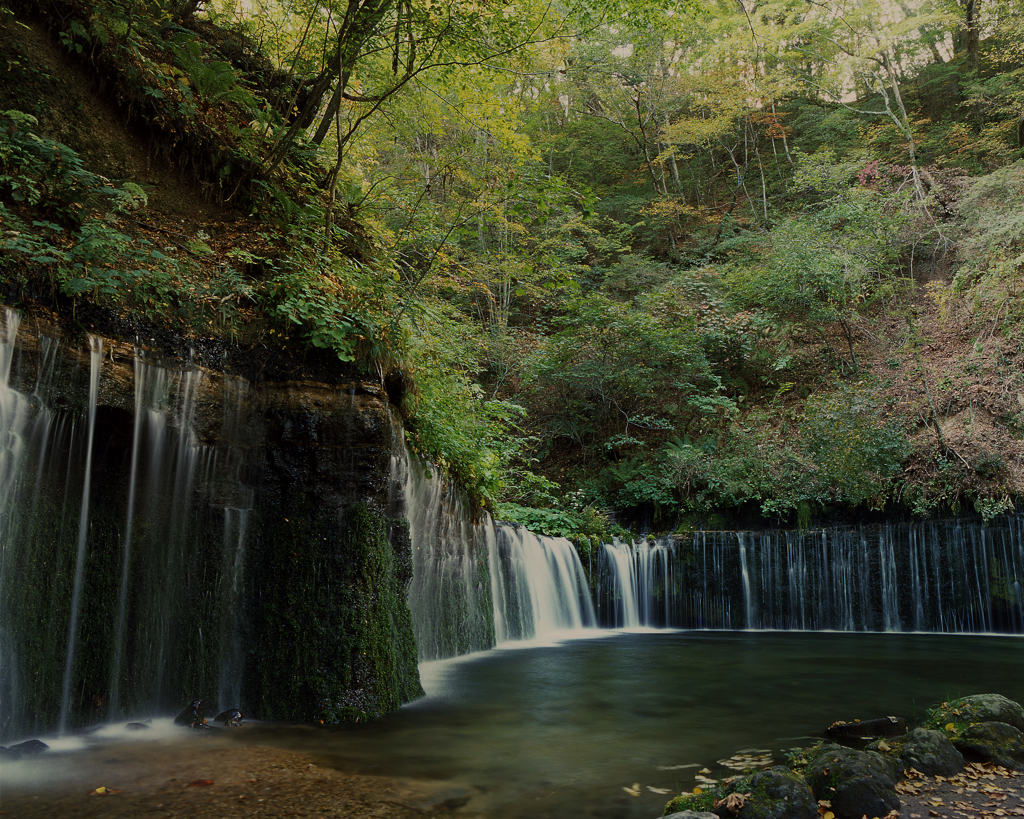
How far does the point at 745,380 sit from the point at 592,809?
18530 mm

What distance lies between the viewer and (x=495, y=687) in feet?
24.3

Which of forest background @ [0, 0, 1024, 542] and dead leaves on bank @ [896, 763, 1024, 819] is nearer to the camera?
dead leaves on bank @ [896, 763, 1024, 819]

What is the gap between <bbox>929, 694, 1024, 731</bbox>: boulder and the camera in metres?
4.67

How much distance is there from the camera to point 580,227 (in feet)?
70.1

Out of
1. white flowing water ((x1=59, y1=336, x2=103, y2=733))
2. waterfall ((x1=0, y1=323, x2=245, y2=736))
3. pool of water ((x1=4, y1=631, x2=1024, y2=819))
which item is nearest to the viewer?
pool of water ((x1=4, y1=631, x2=1024, y2=819))

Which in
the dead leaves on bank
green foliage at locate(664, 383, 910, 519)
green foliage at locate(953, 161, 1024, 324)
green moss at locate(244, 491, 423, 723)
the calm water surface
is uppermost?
green foliage at locate(953, 161, 1024, 324)

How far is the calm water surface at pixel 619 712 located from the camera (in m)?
4.26

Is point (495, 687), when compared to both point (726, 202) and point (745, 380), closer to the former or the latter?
point (745, 380)

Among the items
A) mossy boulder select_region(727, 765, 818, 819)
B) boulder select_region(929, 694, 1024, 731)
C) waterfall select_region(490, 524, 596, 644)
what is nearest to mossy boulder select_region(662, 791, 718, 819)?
mossy boulder select_region(727, 765, 818, 819)

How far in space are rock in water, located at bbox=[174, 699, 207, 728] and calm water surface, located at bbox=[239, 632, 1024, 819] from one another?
48cm

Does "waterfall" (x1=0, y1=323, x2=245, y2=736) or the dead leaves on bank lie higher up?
"waterfall" (x1=0, y1=323, x2=245, y2=736)

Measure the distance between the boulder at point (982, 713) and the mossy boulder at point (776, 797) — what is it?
1.91 metres

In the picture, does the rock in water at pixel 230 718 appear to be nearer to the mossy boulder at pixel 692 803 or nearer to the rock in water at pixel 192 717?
the rock in water at pixel 192 717

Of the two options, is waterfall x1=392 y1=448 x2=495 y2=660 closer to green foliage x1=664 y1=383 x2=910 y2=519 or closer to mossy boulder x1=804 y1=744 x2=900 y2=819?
mossy boulder x1=804 y1=744 x2=900 y2=819
